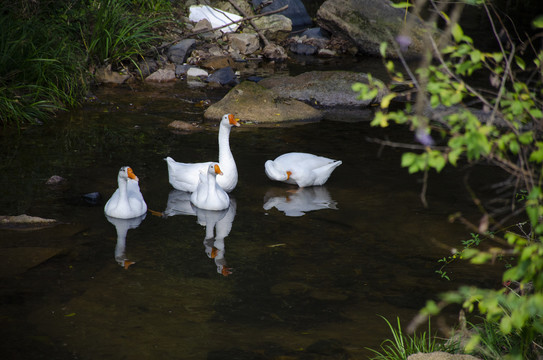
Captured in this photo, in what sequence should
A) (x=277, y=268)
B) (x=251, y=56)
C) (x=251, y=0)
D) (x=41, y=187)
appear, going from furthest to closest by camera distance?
1. (x=251, y=0)
2. (x=251, y=56)
3. (x=41, y=187)
4. (x=277, y=268)

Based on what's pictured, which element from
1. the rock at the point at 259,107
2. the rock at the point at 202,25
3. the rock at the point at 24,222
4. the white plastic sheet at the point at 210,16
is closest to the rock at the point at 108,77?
the rock at the point at 259,107

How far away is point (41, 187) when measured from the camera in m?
7.04

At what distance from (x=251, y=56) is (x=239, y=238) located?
9.80m

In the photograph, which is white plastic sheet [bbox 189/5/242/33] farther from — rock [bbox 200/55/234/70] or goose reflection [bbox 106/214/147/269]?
goose reflection [bbox 106/214/147/269]

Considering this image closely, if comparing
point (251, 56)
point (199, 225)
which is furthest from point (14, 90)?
point (251, 56)

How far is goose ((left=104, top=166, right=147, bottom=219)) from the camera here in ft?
20.5

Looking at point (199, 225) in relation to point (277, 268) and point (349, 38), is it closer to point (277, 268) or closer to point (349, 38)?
point (277, 268)

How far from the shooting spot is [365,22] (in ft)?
52.1

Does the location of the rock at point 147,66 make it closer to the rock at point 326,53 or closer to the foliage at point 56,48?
the foliage at point 56,48

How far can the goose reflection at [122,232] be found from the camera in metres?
5.51

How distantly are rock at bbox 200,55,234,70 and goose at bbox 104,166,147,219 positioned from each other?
25.2 ft

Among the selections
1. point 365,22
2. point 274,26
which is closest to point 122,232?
point 365,22

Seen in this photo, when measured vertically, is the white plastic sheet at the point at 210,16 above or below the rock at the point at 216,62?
above

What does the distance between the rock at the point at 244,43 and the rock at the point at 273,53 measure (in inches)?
14.2
